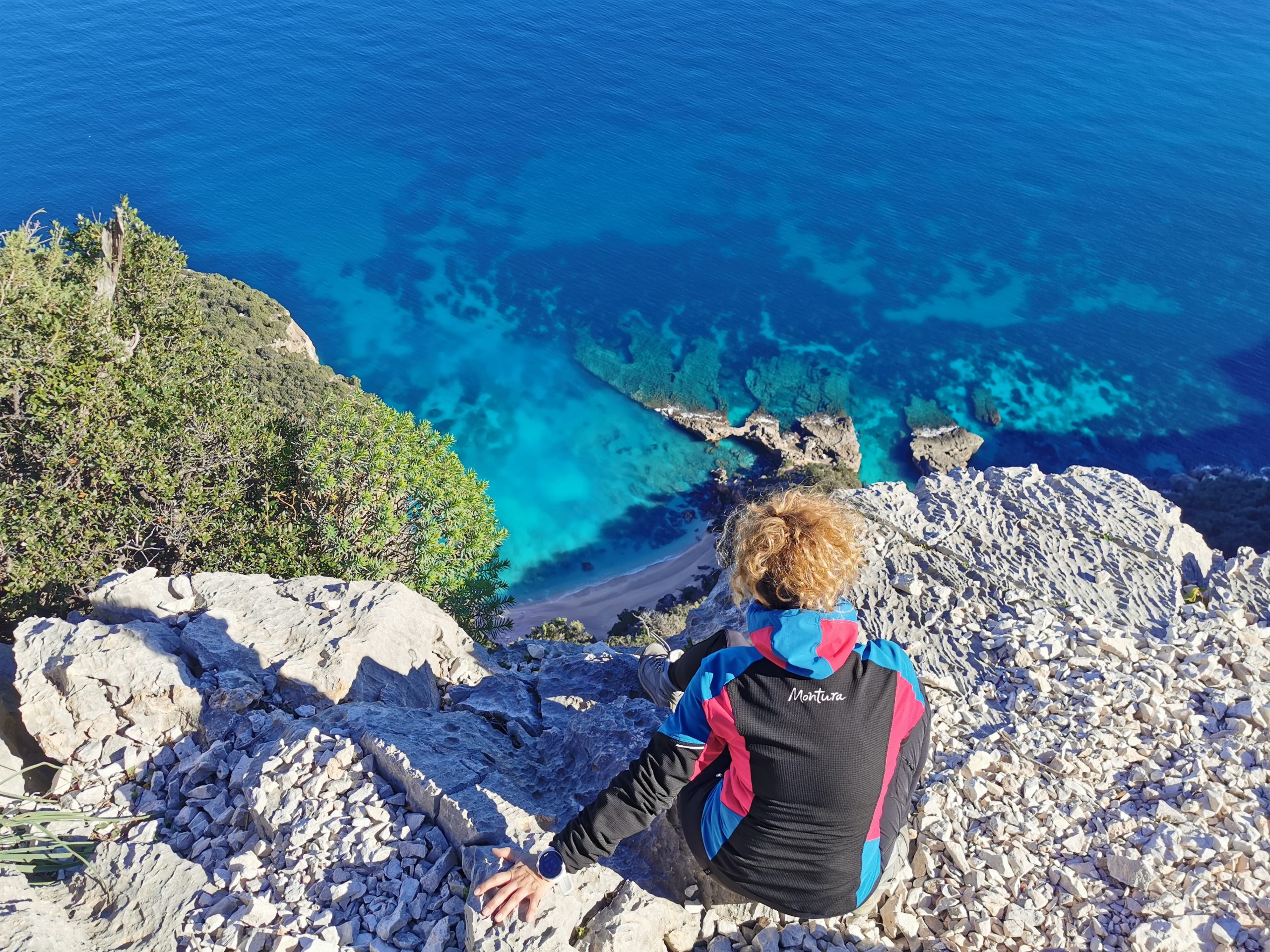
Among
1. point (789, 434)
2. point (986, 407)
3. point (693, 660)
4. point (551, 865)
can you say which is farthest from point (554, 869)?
point (986, 407)

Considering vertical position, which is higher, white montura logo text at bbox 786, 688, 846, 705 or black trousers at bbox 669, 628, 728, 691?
white montura logo text at bbox 786, 688, 846, 705

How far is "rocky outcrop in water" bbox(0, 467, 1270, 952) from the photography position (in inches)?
201

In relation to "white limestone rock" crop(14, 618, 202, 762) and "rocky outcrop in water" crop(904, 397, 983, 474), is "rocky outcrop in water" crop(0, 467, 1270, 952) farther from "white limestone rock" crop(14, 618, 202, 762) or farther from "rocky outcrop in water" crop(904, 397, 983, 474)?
"rocky outcrop in water" crop(904, 397, 983, 474)

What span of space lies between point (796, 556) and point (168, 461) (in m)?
11.7

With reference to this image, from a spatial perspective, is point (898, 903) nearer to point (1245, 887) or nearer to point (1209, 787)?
point (1245, 887)

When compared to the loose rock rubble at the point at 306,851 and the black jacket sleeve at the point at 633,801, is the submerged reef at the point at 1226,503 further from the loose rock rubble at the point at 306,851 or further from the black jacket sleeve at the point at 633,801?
the loose rock rubble at the point at 306,851

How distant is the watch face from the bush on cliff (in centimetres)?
973

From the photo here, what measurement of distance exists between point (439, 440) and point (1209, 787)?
13.2 m

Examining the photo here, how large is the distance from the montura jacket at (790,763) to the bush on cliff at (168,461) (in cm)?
1023

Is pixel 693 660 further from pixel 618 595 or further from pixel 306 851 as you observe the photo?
pixel 618 595

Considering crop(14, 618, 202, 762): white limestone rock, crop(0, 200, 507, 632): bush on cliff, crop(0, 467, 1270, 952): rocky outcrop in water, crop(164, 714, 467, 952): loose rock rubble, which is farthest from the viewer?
crop(0, 200, 507, 632): bush on cliff

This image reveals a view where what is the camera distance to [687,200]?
5291 cm

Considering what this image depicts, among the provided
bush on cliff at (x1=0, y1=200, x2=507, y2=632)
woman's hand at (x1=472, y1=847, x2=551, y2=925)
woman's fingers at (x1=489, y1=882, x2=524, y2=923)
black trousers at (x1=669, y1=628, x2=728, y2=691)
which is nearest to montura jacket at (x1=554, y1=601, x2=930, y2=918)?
woman's hand at (x1=472, y1=847, x2=551, y2=925)

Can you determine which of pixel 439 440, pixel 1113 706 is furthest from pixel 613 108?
pixel 1113 706
